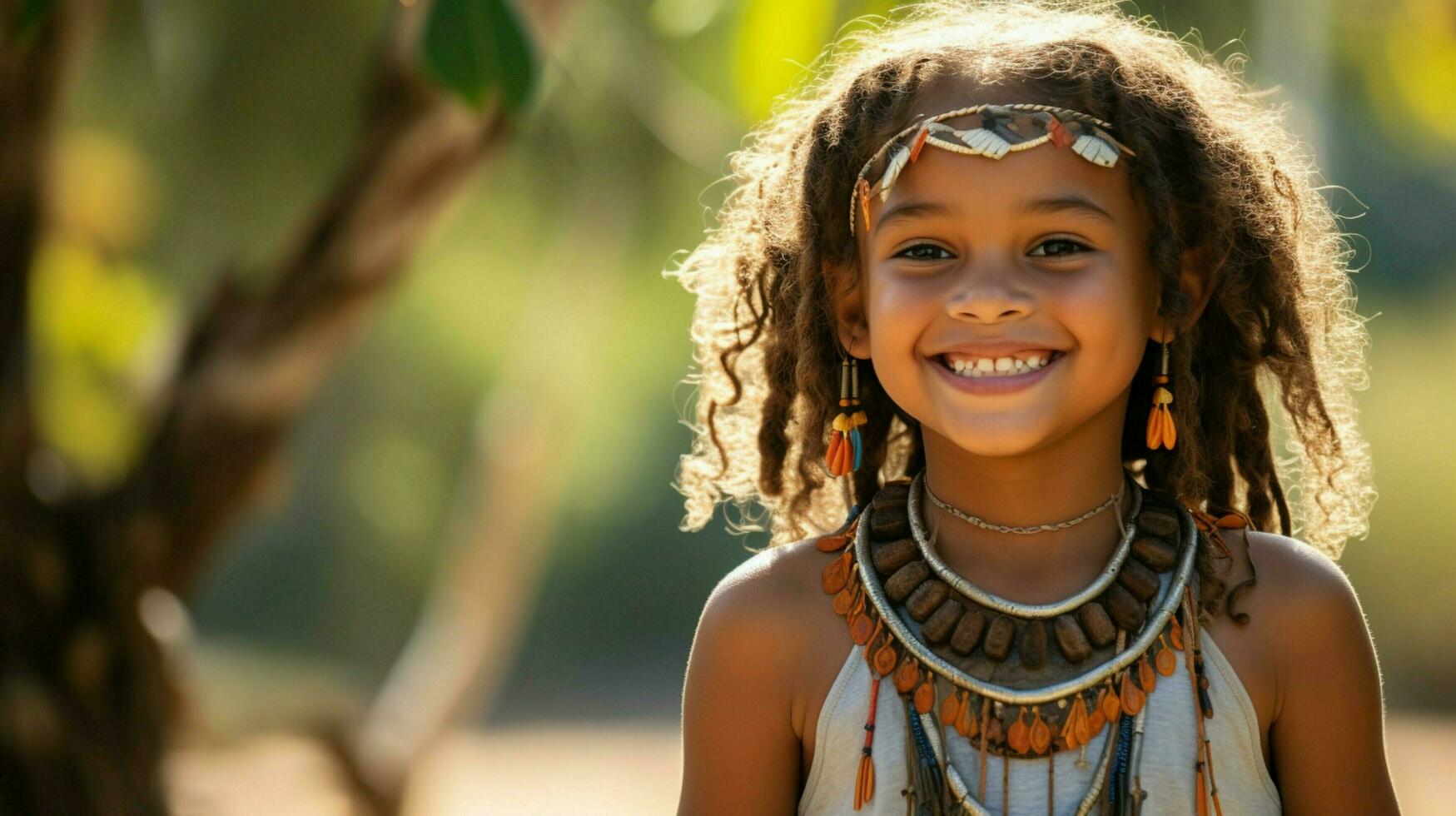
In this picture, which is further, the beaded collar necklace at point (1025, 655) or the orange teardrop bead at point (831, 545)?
the orange teardrop bead at point (831, 545)

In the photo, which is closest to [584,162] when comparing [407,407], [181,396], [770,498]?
[181,396]

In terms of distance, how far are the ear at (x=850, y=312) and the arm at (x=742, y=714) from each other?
40cm

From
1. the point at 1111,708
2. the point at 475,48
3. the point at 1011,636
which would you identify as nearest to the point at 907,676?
the point at 1011,636

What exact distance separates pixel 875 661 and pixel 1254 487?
27.5 inches

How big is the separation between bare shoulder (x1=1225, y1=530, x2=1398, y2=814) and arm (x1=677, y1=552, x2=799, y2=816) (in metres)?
0.61

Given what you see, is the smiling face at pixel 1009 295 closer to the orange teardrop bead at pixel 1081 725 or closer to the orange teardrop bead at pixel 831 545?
the orange teardrop bead at pixel 831 545

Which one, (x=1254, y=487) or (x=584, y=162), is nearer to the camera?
(x=1254, y=487)

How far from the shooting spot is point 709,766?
225cm

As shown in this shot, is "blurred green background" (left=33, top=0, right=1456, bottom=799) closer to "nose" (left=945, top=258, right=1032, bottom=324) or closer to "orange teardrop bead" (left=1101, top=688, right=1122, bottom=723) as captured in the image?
"nose" (left=945, top=258, right=1032, bottom=324)

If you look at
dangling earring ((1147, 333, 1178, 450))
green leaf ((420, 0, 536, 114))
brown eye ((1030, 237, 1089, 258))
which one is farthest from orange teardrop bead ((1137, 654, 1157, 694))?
green leaf ((420, 0, 536, 114))

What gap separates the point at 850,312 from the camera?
8.09ft

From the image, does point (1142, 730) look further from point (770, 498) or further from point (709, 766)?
point (770, 498)

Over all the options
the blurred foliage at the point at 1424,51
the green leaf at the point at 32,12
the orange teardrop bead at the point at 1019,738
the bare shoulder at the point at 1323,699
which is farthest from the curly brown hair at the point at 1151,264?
the blurred foliage at the point at 1424,51

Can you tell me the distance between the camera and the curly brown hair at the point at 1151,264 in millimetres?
2340
